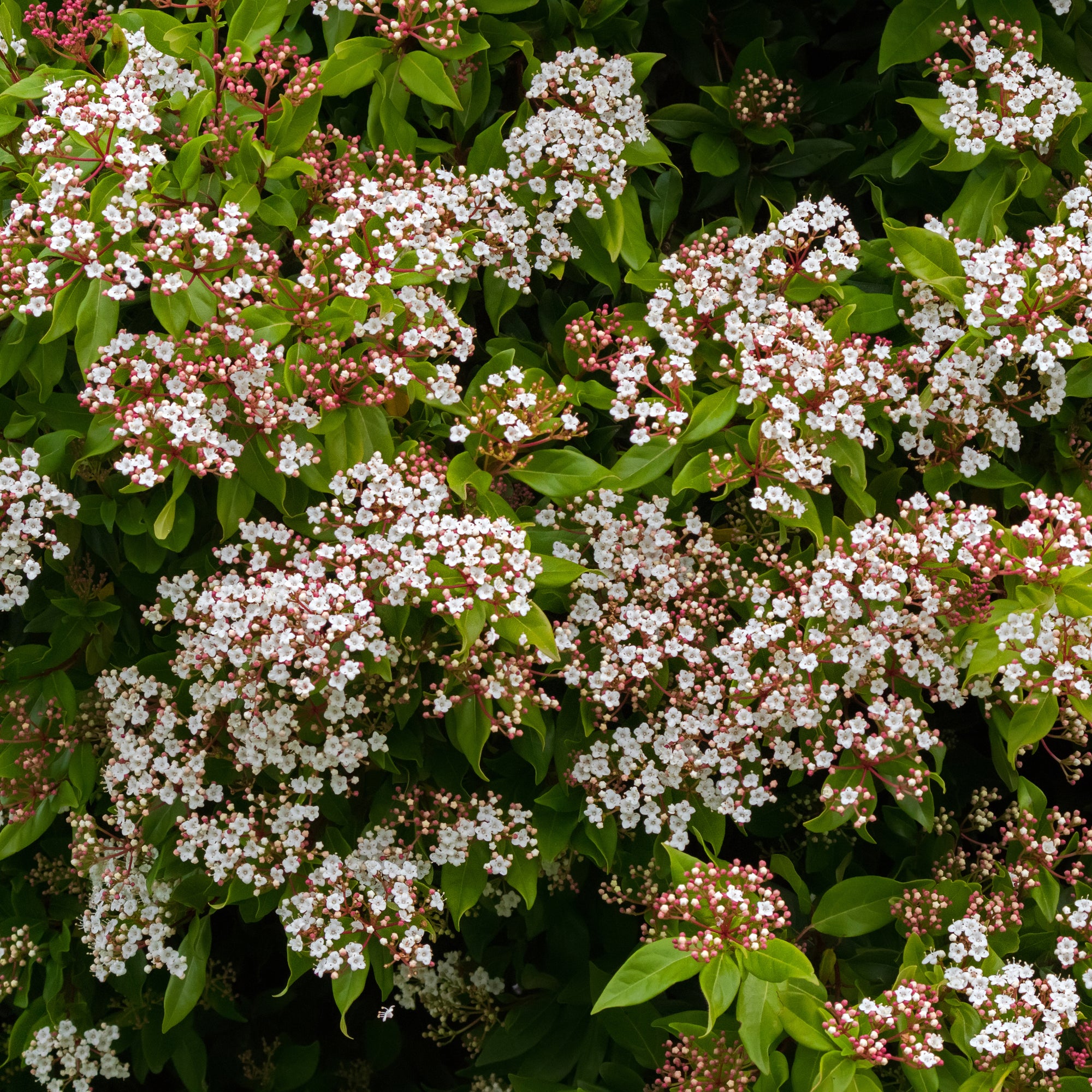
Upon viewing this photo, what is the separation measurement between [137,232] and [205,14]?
45.7 inches

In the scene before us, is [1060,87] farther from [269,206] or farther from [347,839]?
[347,839]

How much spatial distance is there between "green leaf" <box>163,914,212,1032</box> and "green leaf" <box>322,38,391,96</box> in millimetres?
2955

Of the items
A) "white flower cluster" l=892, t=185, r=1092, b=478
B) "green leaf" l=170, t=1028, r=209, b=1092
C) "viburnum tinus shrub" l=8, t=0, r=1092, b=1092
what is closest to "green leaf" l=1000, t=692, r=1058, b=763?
"viburnum tinus shrub" l=8, t=0, r=1092, b=1092

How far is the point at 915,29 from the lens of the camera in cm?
421

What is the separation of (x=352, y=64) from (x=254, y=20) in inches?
15.4

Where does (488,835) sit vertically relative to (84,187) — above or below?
below

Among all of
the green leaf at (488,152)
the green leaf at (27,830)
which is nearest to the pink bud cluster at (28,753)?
the green leaf at (27,830)

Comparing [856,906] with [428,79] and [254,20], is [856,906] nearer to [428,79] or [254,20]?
[428,79]

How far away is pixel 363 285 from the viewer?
3.54m

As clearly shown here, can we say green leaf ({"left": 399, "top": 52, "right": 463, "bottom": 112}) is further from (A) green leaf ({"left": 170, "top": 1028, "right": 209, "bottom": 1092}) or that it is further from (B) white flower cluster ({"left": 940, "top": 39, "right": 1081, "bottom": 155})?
(A) green leaf ({"left": 170, "top": 1028, "right": 209, "bottom": 1092})

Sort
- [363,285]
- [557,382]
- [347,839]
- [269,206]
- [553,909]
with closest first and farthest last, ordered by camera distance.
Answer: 1. [363,285]
2. [269,206]
3. [347,839]
4. [557,382]
5. [553,909]

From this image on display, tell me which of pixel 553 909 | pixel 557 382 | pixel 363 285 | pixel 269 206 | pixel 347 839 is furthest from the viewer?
pixel 553 909

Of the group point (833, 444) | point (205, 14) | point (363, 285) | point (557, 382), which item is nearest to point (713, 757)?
point (833, 444)

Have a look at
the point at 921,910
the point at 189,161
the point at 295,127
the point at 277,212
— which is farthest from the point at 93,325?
the point at 921,910
